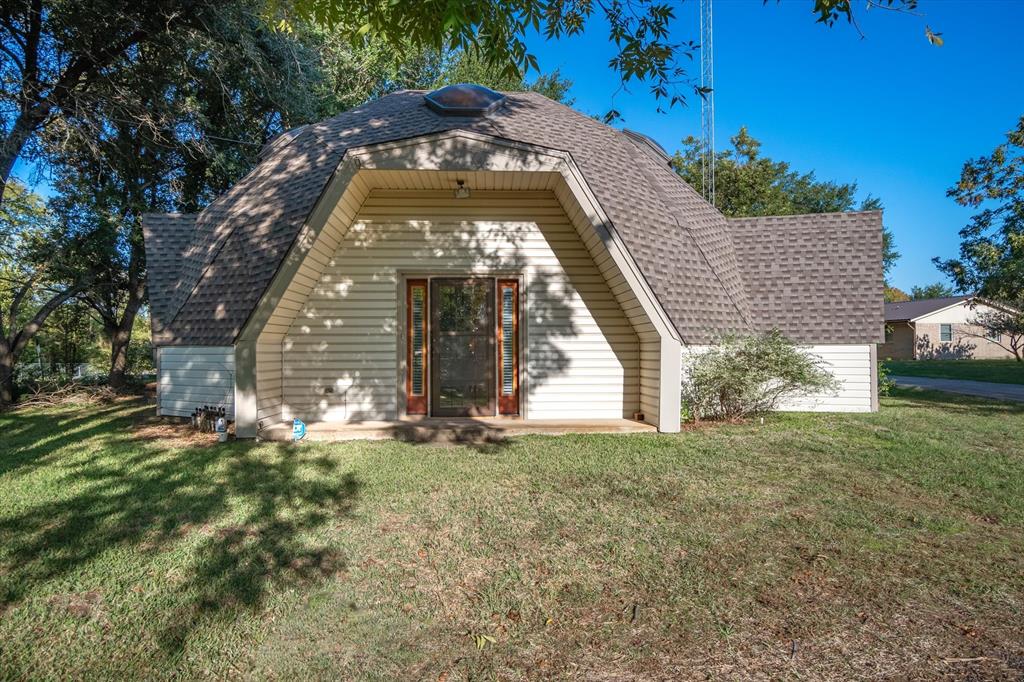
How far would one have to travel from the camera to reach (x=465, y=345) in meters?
8.31

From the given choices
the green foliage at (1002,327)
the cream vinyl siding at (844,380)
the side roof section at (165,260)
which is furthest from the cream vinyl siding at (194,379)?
the green foliage at (1002,327)

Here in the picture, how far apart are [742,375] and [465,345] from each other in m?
4.29

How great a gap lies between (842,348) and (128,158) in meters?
16.1

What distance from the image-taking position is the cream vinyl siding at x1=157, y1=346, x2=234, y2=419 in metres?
8.24

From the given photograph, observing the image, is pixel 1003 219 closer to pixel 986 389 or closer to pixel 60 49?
pixel 986 389

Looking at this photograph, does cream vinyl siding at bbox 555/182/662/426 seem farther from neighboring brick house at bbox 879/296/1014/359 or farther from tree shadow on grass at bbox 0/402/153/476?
neighboring brick house at bbox 879/296/1014/359

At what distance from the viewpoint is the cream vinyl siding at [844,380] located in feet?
30.0

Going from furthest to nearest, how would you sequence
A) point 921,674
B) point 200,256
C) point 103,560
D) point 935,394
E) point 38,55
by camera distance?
point 935,394, point 38,55, point 200,256, point 103,560, point 921,674

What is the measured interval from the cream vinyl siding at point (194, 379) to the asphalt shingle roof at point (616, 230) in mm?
741

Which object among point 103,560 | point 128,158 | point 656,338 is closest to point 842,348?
point 656,338

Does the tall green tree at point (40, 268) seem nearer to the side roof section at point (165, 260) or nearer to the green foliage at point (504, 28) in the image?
the side roof section at point (165, 260)

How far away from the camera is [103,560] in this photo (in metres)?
3.41

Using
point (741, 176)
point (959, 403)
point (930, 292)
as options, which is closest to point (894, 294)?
point (930, 292)

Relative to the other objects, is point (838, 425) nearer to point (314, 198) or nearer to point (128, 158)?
point (314, 198)
